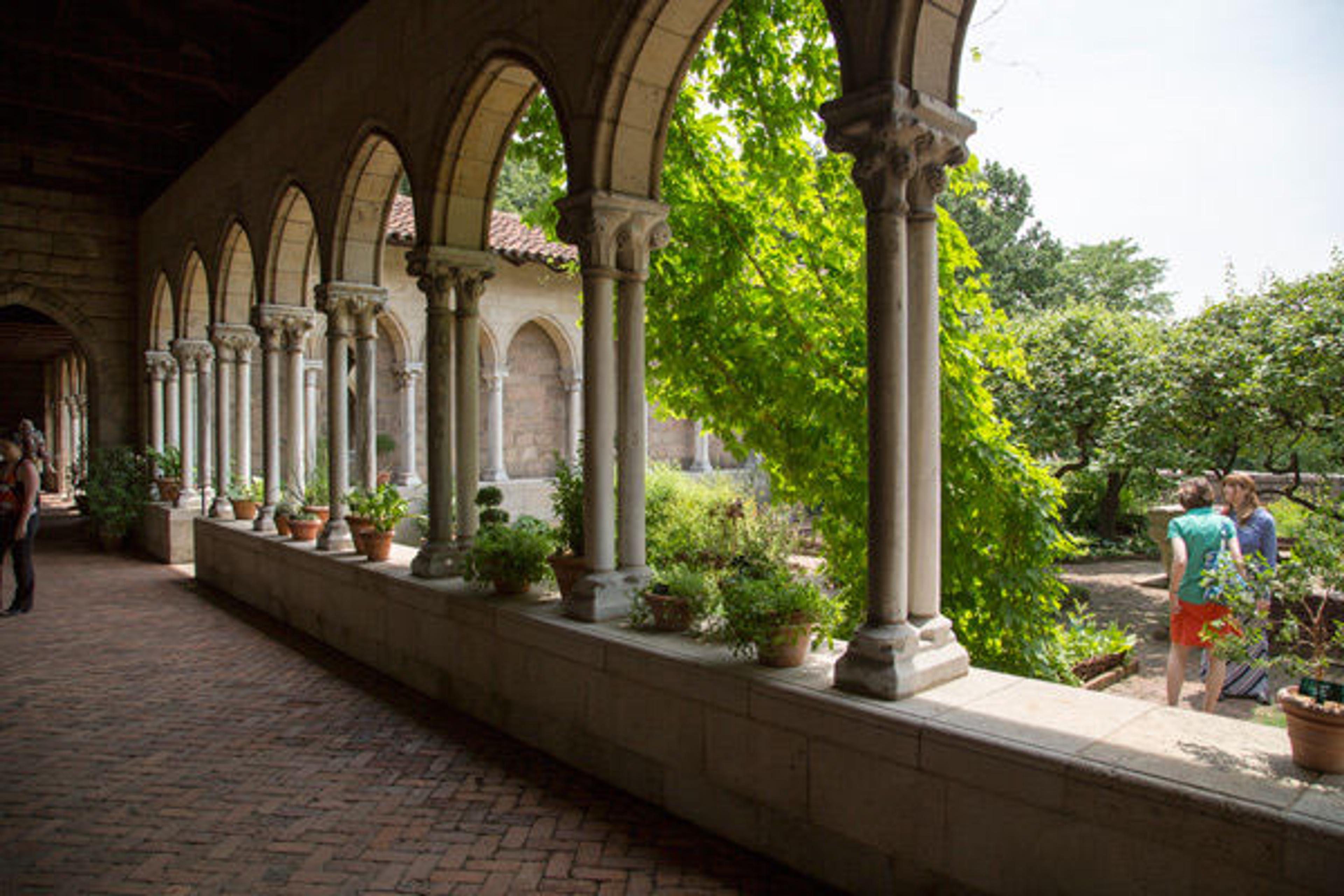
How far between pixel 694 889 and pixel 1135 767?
4.97 feet

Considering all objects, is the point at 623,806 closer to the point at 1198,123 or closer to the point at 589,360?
the point at 589,360

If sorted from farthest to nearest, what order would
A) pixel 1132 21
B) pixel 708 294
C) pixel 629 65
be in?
pixel 1132 21 < pixel 708 294 < pixel 629 65

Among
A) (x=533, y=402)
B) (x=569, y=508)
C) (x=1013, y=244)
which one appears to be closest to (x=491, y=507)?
(x=569, y=508)

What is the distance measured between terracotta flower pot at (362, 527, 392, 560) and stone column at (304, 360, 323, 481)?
7061mm

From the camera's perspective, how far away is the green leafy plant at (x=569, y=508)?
506 cm

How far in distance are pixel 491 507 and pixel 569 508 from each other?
3.48 metres

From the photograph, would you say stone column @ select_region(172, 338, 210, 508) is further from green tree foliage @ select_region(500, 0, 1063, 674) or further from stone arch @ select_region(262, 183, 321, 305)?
green tree foliage @ select_region(500, 0, 1063, 674)

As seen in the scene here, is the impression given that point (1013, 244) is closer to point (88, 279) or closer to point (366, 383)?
point (88, 279)

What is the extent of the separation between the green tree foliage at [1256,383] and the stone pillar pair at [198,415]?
11057 mm

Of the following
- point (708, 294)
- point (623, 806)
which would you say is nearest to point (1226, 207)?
point (708, 294)

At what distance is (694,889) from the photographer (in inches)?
121

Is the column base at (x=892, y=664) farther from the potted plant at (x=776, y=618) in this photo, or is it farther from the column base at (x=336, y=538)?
the column base at (x=336, y=538)

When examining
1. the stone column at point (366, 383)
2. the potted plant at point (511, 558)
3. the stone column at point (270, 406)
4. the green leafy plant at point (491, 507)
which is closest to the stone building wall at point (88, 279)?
the stone column at point (270, 406)

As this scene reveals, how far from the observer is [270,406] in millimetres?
8680
